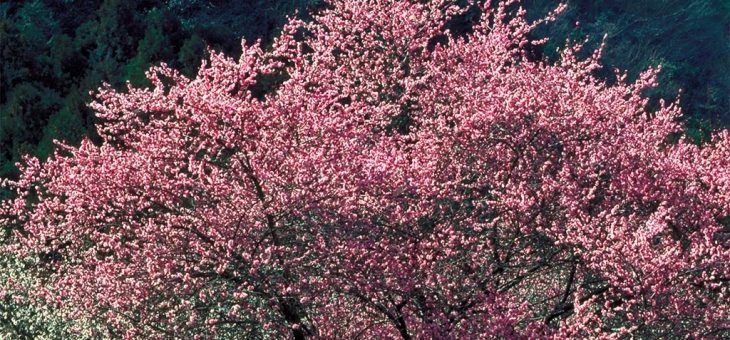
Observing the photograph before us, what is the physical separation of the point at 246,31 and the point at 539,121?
16.2 metres

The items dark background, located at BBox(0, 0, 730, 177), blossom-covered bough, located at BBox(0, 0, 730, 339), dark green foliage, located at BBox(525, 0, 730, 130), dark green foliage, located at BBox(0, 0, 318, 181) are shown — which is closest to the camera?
blossom-covered bough, located at BBox(0, 0, 730, 339)

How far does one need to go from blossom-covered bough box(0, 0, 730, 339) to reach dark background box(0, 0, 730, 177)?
7.98m

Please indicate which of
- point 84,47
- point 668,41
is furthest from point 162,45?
point 668,41

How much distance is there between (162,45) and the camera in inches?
901

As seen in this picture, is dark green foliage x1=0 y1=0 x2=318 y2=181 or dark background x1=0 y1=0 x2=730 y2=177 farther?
Answer: dark background x1=0 y1=0 x2=730 y2=177

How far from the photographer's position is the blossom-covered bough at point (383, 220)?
9195mm

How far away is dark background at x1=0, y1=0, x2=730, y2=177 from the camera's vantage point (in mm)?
22172

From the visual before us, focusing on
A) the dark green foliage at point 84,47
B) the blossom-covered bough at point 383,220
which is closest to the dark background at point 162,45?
the dark green foliage at point 84,47

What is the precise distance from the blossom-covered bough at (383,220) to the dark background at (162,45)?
7.98m

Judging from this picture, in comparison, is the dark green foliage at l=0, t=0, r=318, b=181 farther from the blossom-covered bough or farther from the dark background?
the blossom-covered bough

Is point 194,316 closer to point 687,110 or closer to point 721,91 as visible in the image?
point 687,110

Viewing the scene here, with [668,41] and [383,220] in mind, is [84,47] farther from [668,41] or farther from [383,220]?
[668,41]

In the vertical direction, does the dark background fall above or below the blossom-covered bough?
above

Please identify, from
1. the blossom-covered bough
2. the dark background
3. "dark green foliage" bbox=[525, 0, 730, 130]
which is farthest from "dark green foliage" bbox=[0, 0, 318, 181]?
"dark green foliage" bbox=[525, 0, 730, 130]
